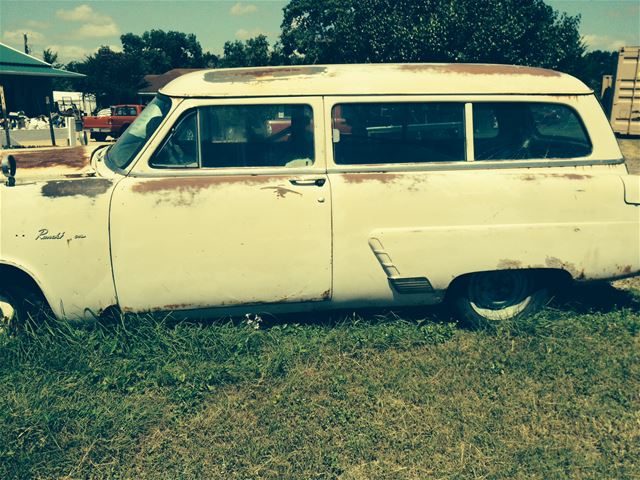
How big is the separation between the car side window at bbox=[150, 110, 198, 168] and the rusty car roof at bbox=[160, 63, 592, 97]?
194 millimetres

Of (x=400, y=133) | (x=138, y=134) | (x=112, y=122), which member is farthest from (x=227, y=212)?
(x=112, y=122)

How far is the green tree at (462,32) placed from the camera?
23969 millimetres

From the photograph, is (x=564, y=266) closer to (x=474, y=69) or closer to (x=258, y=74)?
(x=474, y=69)

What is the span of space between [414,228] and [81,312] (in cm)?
231

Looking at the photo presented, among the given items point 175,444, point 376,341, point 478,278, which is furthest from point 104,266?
point 478,278

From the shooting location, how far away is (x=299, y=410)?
322cm

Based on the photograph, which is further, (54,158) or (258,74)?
(54,158)

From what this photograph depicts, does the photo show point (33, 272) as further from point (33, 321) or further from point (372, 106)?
point (372, 106)

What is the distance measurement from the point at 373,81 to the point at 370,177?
2.23 feet

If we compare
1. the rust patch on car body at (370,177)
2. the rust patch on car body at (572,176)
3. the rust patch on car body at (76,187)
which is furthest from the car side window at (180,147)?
the rust patch on car body at (572,176)

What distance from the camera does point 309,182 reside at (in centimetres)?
368

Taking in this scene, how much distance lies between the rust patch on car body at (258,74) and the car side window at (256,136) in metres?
0.21

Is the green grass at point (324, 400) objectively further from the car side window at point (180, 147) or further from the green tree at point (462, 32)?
the green tree at point (462, 32)

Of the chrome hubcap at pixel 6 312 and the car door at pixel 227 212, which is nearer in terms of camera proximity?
the car door at pixel 227 212
